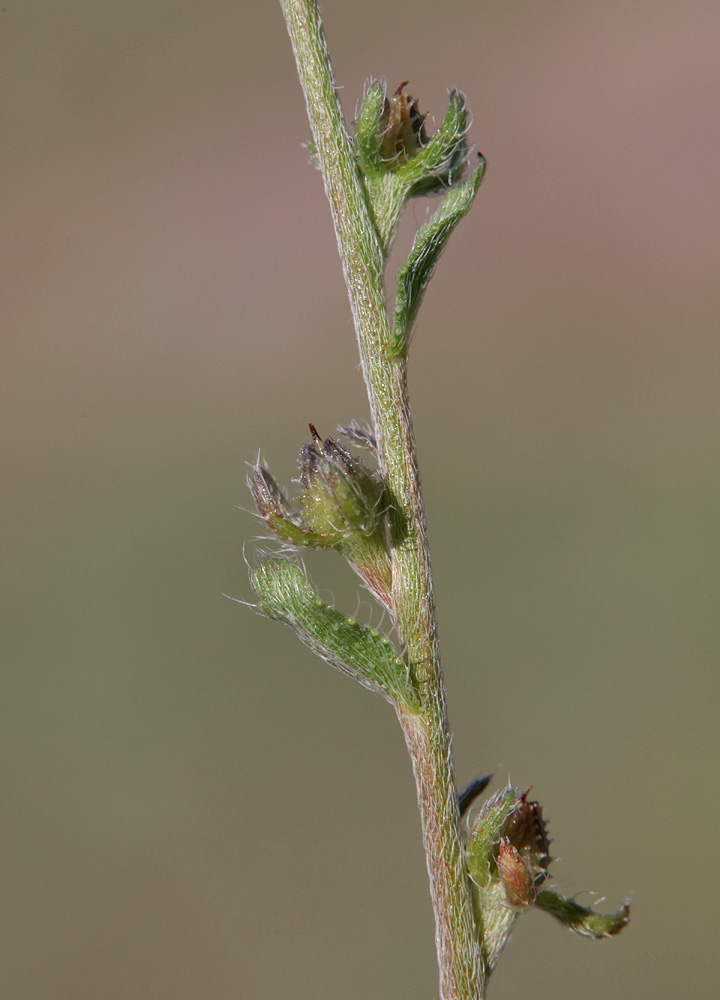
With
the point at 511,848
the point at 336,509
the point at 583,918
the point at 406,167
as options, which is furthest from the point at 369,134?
the point at 583,918

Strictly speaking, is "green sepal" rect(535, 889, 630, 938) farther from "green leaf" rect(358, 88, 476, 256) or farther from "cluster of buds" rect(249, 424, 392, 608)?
"green leaf" rect(358, 88, 476, 256)

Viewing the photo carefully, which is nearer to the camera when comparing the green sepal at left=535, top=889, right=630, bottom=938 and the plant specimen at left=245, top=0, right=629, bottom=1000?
the plant specimen at left=245, top=0, right=629, bottom=1000

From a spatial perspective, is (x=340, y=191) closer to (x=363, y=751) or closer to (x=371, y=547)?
(x=371, y=547)

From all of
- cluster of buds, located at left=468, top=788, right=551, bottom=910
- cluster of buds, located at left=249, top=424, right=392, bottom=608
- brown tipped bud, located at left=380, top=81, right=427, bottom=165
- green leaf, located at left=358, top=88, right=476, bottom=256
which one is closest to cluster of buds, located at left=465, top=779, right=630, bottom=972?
cluster of buds, located at left=468, top=788, right=551, bottom=910

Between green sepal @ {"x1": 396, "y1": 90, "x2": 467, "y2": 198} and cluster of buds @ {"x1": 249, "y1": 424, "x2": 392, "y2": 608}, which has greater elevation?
green sepal @ {"x1": 396, "y1": 90, "x2": 467, "y2": 198}

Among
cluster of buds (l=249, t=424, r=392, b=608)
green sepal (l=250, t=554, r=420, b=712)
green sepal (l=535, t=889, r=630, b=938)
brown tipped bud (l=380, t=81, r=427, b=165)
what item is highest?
brown tipped bud (l=380, t=81, r=427, b=165)

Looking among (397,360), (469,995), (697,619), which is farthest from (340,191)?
(697,619)

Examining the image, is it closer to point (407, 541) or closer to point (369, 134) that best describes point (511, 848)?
point (407, 541)
